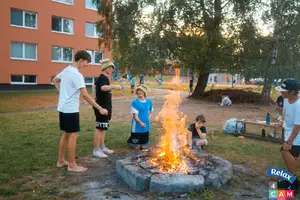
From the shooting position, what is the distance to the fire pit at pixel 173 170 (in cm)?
455

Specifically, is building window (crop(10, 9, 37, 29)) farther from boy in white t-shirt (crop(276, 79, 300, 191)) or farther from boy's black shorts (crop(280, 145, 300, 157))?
boy's black shorts (crop(280, 145, 300, 157))

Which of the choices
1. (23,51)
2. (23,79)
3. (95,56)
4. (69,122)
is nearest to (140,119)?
(69,122)

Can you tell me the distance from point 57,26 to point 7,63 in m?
6.11

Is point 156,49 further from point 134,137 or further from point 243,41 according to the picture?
point 134,137

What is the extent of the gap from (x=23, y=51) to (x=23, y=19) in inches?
109

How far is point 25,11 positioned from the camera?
26172 mm

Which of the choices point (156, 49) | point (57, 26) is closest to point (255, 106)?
point (156, 49)

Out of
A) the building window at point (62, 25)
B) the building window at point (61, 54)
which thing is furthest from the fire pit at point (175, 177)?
the building window at point (62, 25)

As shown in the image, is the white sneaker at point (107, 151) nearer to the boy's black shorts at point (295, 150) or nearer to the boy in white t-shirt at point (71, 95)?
the boy in white t-shirt at point (71, 95)

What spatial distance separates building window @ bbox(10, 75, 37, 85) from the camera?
26266 millimetres

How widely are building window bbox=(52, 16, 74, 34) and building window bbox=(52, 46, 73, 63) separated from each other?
1.70 meters

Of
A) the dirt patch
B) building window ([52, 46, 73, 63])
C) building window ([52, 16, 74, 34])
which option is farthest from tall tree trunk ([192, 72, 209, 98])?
building window ([52, 16, 74, 34])

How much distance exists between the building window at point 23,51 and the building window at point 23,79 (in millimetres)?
1639

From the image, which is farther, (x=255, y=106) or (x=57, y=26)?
(x=57, y=26)
